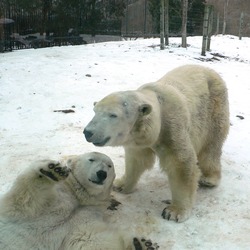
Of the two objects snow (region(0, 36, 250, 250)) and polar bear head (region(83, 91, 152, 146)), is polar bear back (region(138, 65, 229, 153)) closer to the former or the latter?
polar bear head (region(83, 91, 152, 146))

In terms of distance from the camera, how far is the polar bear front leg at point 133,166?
3.22 m

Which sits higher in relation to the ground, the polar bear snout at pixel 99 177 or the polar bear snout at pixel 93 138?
the polar bear snout at pixel 93 138

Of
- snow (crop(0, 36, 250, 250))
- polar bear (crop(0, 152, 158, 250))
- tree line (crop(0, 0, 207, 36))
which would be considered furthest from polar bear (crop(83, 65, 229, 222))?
tree line (crop(0, 0, 207, 36))

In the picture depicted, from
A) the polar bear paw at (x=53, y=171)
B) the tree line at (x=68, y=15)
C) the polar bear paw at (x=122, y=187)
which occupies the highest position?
the tree line at (x=68, y=15)

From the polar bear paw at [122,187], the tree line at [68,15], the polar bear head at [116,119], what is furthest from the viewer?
the tree line at [68,15]

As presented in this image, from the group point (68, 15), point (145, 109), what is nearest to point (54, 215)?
point (145, 109)

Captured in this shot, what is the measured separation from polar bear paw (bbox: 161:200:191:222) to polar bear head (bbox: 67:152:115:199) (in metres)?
0.50

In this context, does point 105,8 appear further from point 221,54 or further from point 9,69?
point 9,69

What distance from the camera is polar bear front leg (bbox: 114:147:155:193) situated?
322 cm

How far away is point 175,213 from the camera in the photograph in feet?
10.1

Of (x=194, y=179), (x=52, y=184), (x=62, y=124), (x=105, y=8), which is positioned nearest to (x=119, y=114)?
(x=52, y=184)

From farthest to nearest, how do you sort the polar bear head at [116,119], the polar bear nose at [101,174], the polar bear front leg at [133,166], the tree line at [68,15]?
→ the tree line at [68,15], the polar bear front leg at [133,166], the polar bear nose at [101,174], the polar bear head at [116,119]

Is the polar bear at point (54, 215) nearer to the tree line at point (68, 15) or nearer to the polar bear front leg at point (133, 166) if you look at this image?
the polar bear front leg at point (133, 166)

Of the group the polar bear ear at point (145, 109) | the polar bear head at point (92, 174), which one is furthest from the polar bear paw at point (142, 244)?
the polar bear ear at point (145, 109)
